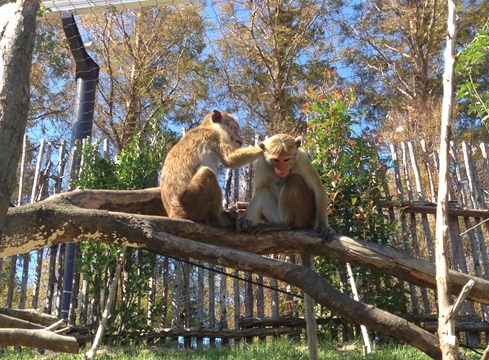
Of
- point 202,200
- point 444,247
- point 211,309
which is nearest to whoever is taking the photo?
point 444,247

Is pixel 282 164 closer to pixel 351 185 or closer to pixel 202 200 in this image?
pixel 202 200

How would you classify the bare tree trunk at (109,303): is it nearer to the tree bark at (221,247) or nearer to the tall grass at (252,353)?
the tall grass at (252,353)

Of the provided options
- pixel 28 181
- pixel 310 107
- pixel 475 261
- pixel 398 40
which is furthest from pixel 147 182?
pixel 398 40

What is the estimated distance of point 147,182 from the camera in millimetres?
8078

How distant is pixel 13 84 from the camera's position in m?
2.95

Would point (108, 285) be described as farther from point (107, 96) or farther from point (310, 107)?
point (107, 96)

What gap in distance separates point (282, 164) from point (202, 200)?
1155mm

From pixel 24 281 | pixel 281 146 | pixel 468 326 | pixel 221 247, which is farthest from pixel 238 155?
pixel 468 326

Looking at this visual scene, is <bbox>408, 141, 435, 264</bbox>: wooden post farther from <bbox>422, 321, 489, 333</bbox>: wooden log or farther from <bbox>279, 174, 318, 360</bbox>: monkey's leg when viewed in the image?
<bbox>279, 174, 318, 360</bbox>: monkey's leg

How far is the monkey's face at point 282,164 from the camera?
5867 mm

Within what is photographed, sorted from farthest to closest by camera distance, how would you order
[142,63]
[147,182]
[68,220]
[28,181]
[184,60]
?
[184,60]
[142,63]
[28,181]
[147,182]
[68,220]

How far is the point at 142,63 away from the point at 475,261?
18.0 metres

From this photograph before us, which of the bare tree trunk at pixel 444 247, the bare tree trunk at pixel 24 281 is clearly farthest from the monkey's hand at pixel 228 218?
the bare tree trunk at pixel 24 281

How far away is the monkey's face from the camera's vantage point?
5867mm
